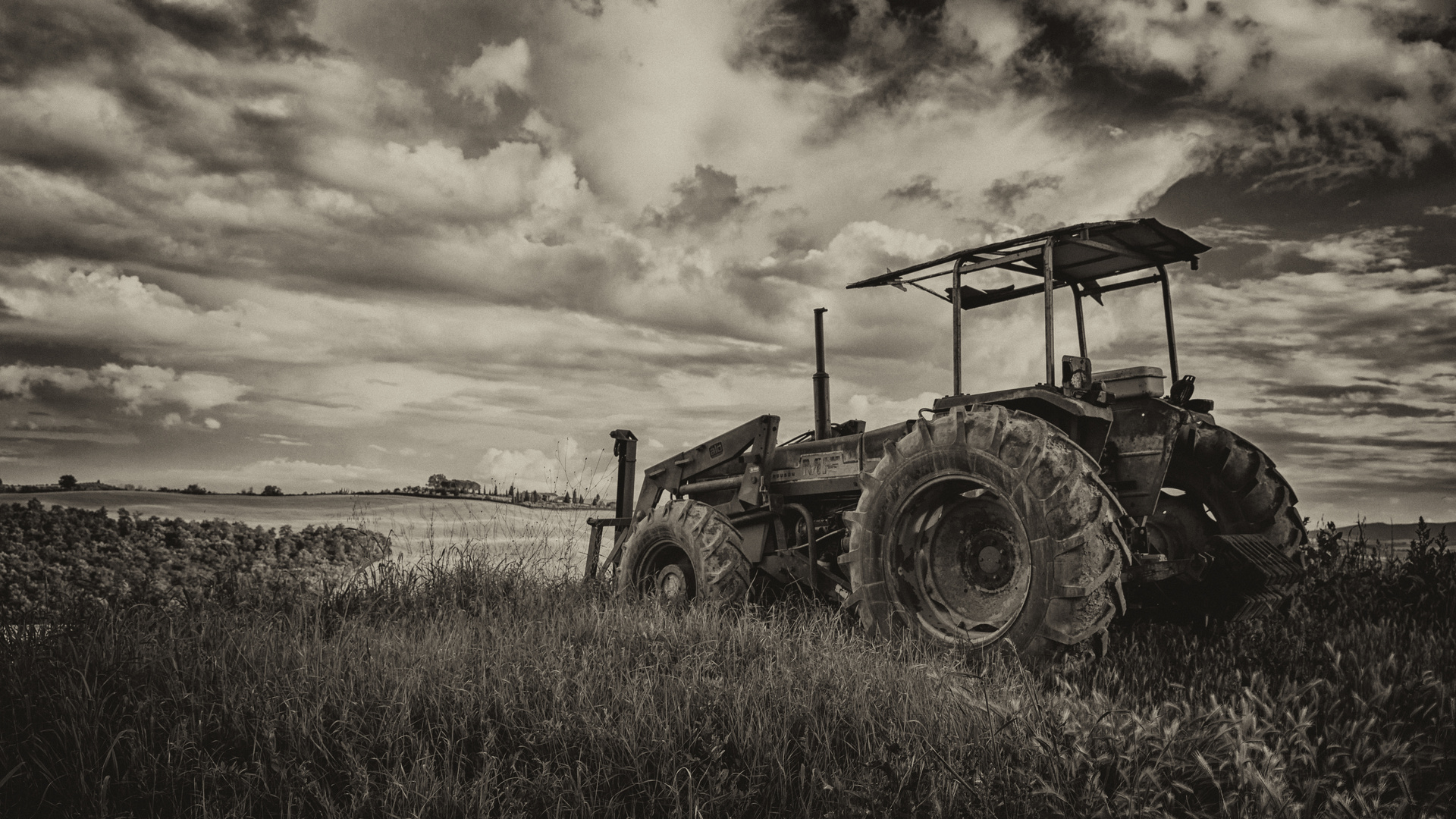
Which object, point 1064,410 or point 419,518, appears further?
point 419,518

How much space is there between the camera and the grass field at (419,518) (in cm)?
743

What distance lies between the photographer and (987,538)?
208 inches

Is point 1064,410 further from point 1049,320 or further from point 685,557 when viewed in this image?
point 685,557

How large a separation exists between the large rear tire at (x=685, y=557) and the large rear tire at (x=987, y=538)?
1.16m

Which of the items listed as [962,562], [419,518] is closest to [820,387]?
[962,562]

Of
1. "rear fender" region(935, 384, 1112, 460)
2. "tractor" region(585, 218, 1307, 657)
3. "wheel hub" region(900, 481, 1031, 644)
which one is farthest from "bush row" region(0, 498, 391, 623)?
"rear fender" region(935, 384, 1112, 460)

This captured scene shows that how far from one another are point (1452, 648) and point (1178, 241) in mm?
2910

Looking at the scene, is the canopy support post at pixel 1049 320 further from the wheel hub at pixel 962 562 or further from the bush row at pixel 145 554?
the bush row at pixel 145 554

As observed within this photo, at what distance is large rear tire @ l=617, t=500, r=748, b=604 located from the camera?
21.6 feet

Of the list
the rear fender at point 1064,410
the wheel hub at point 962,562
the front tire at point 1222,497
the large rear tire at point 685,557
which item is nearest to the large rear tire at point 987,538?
the wheel hub at point 962,562

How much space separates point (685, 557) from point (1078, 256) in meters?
3.74

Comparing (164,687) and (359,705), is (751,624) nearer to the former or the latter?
(359,705)

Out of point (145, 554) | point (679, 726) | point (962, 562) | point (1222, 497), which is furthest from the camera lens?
point (145, 554)

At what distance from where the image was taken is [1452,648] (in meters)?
4.91
